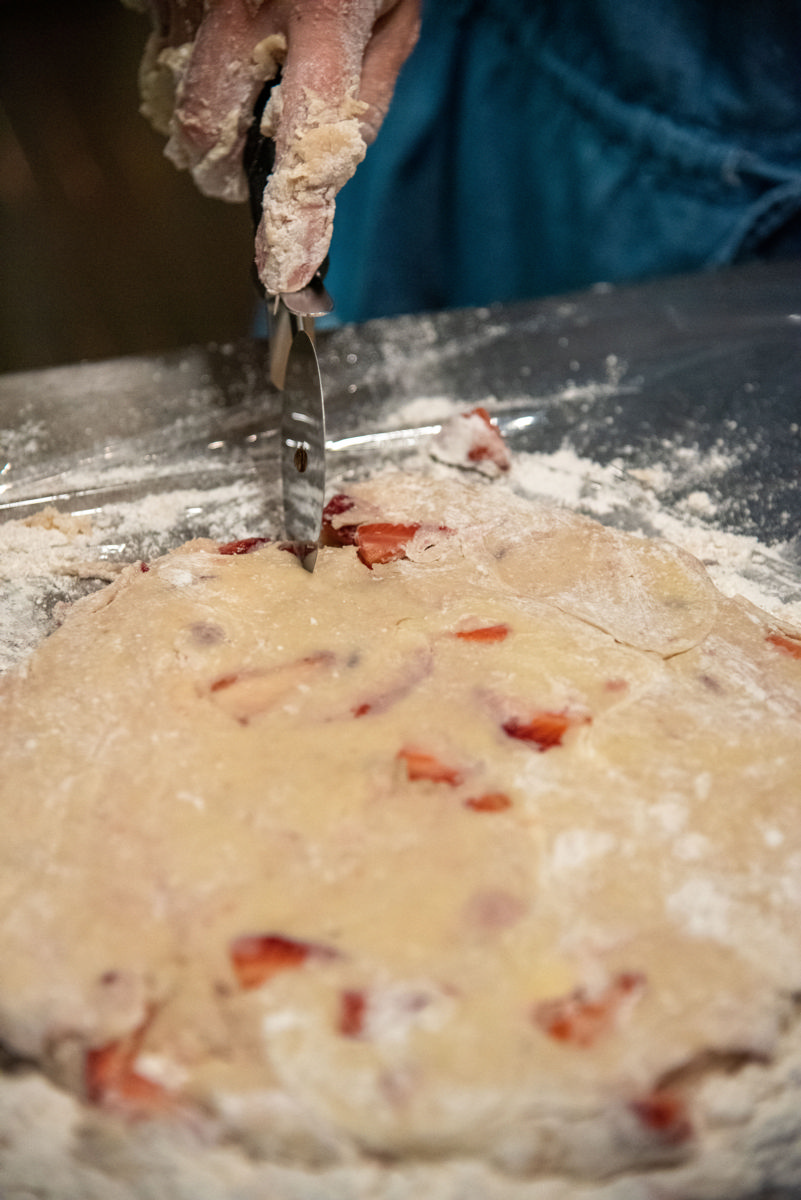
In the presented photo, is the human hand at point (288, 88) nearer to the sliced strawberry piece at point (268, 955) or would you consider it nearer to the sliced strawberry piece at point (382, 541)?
the sliced strawberry piece at point (382, 541)

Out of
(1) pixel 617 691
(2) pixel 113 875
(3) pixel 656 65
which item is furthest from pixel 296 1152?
(3) pixel 656 65

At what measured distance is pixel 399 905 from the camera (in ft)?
3.41

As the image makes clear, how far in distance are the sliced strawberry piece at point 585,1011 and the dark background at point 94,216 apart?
11.8 feet

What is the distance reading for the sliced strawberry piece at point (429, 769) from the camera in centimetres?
116

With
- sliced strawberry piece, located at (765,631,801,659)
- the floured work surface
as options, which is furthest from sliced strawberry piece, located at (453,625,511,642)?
sliced strawberry piece, located at (765,631,801,659)

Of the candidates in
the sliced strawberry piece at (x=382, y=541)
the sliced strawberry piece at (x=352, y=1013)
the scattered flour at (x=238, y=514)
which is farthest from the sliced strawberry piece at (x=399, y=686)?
the scattered flour at (x=238, y=514)

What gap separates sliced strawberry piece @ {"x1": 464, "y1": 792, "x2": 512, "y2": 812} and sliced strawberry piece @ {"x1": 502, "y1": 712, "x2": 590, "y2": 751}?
0.10 metres

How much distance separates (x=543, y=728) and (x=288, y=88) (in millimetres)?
1165

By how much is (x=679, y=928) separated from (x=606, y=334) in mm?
1740

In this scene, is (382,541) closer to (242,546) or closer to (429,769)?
(242,546)

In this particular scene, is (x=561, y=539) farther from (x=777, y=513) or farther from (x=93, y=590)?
(x=93, y=590)

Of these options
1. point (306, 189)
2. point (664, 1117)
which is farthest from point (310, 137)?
point (664, 1117)

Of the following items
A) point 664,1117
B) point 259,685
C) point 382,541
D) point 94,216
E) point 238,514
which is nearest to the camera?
point 664,1117

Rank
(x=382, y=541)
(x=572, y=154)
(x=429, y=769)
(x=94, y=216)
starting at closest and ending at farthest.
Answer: (x=429, y=769), (x=382, y=541), (x=572, y=154), (x=94, y=216)
